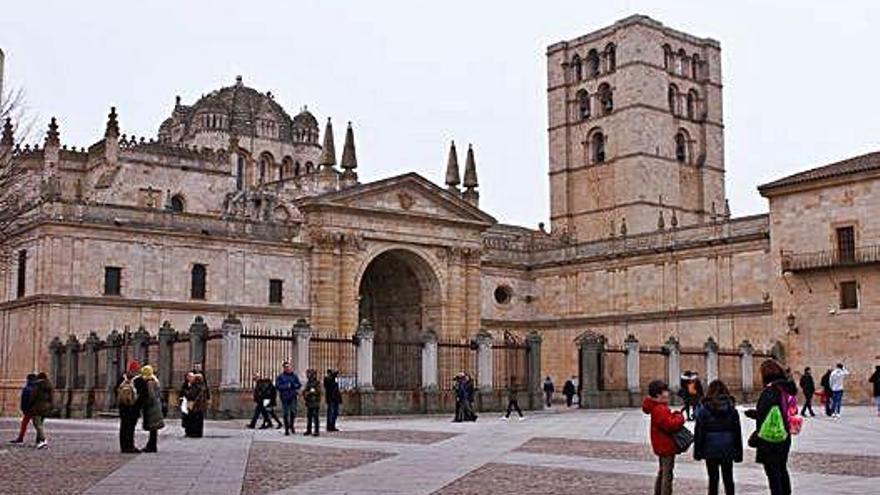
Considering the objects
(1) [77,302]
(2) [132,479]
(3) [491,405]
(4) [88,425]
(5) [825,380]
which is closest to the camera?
(2) [132,479]

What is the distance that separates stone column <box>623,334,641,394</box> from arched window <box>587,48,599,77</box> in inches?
1558

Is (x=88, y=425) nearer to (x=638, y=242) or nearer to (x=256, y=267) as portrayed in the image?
(x=256, y=267)

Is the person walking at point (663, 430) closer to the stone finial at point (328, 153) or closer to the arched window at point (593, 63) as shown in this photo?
the stone finial at point (328, 153)

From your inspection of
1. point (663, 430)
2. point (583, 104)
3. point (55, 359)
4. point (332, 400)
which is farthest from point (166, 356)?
point (583, 104)

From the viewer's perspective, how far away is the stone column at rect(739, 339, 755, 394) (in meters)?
46.3

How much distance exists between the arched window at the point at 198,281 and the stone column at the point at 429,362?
44.3 ft

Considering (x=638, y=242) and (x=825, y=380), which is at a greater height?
(x=638, y=242)

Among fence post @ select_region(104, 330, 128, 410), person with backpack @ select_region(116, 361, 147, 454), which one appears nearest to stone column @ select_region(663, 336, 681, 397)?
fence post @ select_region(104, 330, 128, 410)

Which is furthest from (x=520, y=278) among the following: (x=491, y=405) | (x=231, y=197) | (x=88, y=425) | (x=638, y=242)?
(x=88, y=425)

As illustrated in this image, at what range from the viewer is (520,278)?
61969 mm

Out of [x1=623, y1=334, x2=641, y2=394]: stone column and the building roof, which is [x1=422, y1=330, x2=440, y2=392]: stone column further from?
the building roof

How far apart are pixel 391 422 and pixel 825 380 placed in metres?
13.5

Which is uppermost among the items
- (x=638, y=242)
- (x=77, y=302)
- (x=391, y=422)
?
(x=638, y=242)

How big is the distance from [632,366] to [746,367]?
235 inches
